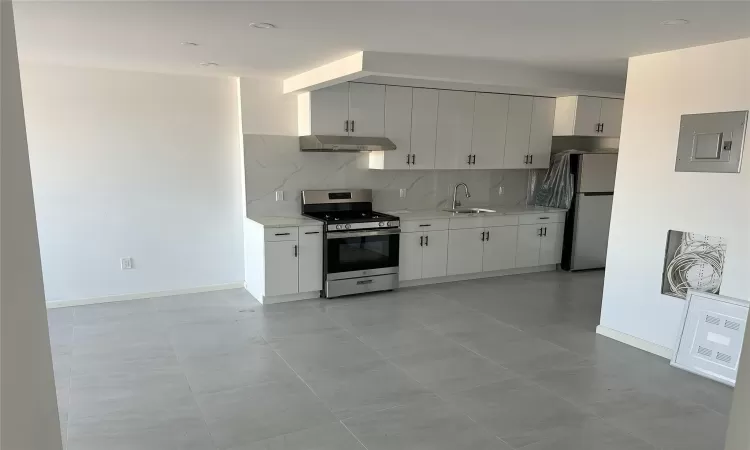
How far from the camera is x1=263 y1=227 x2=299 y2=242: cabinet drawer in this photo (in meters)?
4.87

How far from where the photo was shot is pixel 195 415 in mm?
2924

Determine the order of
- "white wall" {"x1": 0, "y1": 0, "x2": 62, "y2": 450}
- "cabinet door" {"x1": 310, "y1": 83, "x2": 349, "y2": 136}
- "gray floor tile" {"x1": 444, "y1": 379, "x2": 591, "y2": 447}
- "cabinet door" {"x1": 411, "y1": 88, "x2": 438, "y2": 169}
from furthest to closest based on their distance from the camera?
"cabinet door" {"x1": 411, "y1": 88, "x2": 438, "y2": 169}
"cabinet door" {"x1": 310, "y1": 83, "x2": 349, "y2": 136}
"gray floor tile" {"x1": 444, "y1": 379, "x2": 591, "y2": 447}
"white wall" {"x1": 0, "y1": 0, "x2": 62, "y2": 450}

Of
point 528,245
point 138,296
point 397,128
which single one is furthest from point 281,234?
point 528,245

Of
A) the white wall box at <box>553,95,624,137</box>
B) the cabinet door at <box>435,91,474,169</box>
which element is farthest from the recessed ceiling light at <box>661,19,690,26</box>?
the white wall box at <box>553,95,624,137</box>

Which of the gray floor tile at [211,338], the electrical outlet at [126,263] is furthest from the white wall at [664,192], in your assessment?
the electrical outlet at [126,263]

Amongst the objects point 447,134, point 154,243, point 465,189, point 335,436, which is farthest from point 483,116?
point 335,436

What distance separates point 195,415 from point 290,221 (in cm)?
250

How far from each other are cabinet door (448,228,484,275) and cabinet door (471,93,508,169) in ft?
2.86

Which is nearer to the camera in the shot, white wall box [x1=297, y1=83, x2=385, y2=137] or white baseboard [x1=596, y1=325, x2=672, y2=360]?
white baseboard [x1=596, y1=325, x2=672, y2=360]

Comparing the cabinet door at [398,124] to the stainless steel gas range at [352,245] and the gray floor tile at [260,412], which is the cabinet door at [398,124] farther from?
the gray floor tile at [260,412]

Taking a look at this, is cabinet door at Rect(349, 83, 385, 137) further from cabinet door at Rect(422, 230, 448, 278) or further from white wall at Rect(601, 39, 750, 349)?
white wall at Rect(601, 39, 750, 349)

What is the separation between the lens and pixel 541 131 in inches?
254

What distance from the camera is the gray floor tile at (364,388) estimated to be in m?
3.07

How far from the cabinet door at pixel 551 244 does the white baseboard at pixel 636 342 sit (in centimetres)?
218
